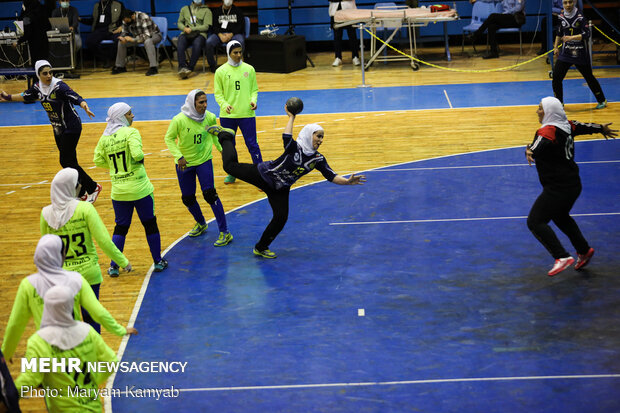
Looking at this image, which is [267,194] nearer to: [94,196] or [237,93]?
[237,93]

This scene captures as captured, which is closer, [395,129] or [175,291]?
[175,291]

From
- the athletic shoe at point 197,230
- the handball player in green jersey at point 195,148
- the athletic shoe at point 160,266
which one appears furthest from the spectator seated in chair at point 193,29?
the athletic shoe at point 160,266

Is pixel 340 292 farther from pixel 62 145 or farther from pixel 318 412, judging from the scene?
pixel 62 145

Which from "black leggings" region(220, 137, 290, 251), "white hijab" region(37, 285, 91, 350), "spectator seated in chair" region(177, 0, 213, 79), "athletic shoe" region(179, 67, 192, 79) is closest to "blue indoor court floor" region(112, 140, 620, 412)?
"black leggings" region(220, 137, 290, 251)

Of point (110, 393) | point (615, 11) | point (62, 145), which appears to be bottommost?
point (110, 393)

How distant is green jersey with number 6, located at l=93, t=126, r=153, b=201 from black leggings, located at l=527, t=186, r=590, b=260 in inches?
159

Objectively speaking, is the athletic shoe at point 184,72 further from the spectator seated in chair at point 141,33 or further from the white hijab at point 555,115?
the white hijab at point 555,115

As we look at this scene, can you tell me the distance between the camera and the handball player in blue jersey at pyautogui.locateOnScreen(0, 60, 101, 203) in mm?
10172

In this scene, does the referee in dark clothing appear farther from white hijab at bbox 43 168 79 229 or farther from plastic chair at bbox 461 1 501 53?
plastic chair at bbox 461 1 501 53

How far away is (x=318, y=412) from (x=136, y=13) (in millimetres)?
16927

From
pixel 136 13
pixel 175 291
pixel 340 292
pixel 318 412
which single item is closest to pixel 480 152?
pixel 340 292

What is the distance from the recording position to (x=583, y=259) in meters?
7.91

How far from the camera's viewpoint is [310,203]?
10539 mm

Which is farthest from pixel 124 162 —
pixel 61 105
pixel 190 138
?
pixel 61 105
